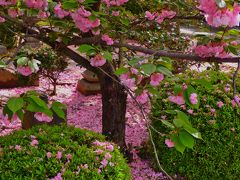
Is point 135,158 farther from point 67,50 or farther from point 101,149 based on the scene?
point 101,149

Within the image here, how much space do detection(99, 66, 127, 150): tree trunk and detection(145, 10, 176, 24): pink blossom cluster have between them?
0.76 metres

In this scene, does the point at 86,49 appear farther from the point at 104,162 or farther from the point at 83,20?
the point at 104,162

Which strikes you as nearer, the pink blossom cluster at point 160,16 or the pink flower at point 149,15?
the pink blossom cluster at point 160,16

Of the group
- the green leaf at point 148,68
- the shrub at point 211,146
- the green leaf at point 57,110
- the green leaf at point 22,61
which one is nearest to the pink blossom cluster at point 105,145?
the green leaf at point 57,110

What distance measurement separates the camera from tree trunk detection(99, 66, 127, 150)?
14.3 feet

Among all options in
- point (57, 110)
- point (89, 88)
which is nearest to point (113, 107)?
point (57, 110)

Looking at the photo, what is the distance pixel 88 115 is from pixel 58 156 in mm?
4125

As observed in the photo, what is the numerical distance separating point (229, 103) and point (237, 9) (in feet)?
7.66

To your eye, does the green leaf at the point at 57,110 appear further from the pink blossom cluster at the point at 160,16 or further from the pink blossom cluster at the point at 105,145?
the pink blossom cluster at the point at 160,16

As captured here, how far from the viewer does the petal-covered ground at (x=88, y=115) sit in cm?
483

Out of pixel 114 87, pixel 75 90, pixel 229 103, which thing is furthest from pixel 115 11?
pixel 75 90

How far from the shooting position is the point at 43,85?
8.66 m

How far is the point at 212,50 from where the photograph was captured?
2.33 metres

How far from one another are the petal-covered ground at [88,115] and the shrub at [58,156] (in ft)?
4.39
